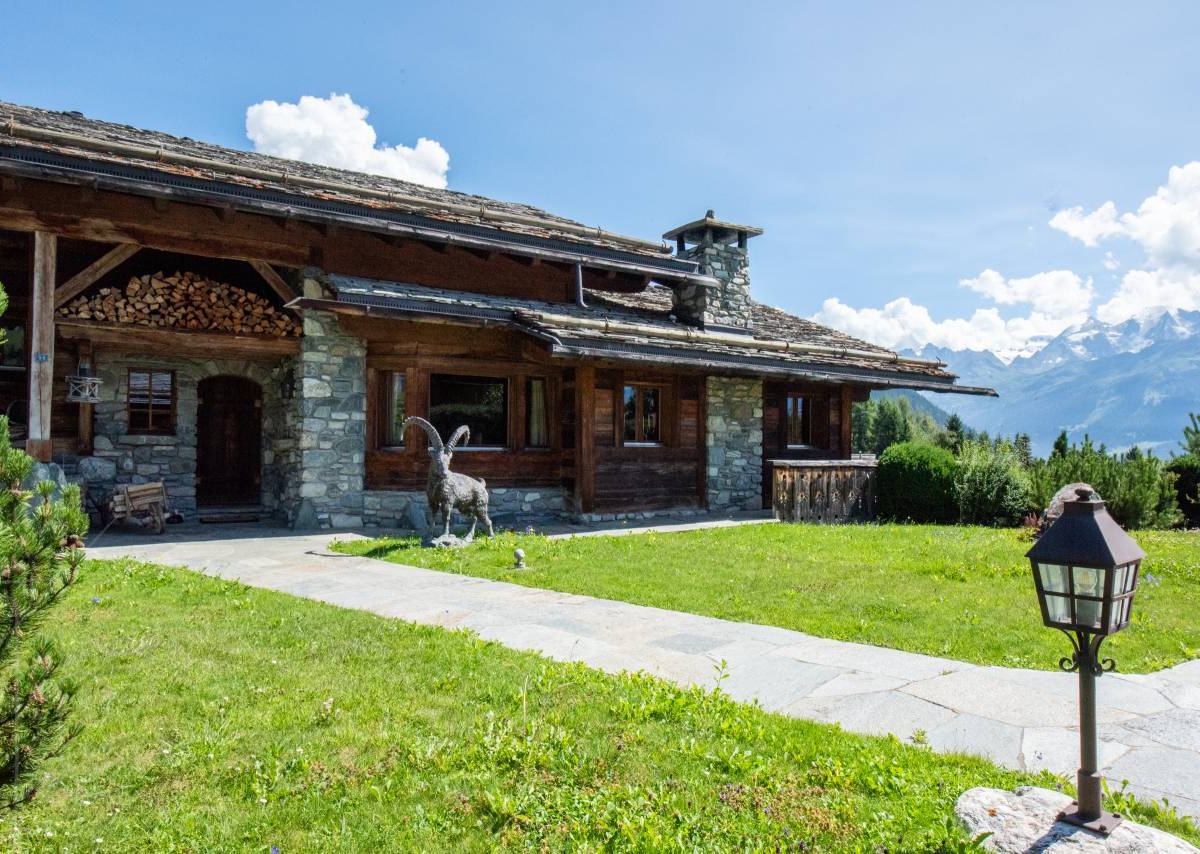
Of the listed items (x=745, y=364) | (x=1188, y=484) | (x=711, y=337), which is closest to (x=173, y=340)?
(x=711, y=337)

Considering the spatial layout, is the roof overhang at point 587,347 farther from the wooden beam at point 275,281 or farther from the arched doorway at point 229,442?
the arched doorway at point 229,442

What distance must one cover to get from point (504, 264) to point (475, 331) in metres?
2.12

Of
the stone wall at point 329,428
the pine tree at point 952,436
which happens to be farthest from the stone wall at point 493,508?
the pine tree at point 952,436

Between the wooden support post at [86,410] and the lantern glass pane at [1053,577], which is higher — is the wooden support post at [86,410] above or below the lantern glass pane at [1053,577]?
above

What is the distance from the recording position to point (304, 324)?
12047 mm

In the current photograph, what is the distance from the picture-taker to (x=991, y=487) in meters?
13.7

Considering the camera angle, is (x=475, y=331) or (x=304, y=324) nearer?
(x=304, y=324)

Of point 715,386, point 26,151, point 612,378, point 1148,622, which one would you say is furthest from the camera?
point 715,386

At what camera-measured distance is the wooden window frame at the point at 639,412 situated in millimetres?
14328

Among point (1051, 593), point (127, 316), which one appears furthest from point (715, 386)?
point (1051, 593)

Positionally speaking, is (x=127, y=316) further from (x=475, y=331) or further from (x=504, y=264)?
(x=504, y=264)

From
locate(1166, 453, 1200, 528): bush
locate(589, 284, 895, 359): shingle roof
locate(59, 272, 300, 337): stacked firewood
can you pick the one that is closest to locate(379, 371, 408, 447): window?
locate(59, 272, 300, 337): stacked firewood

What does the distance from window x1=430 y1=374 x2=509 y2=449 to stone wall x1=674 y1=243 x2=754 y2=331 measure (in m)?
4.92

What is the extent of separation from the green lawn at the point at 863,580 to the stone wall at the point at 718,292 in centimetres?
581
